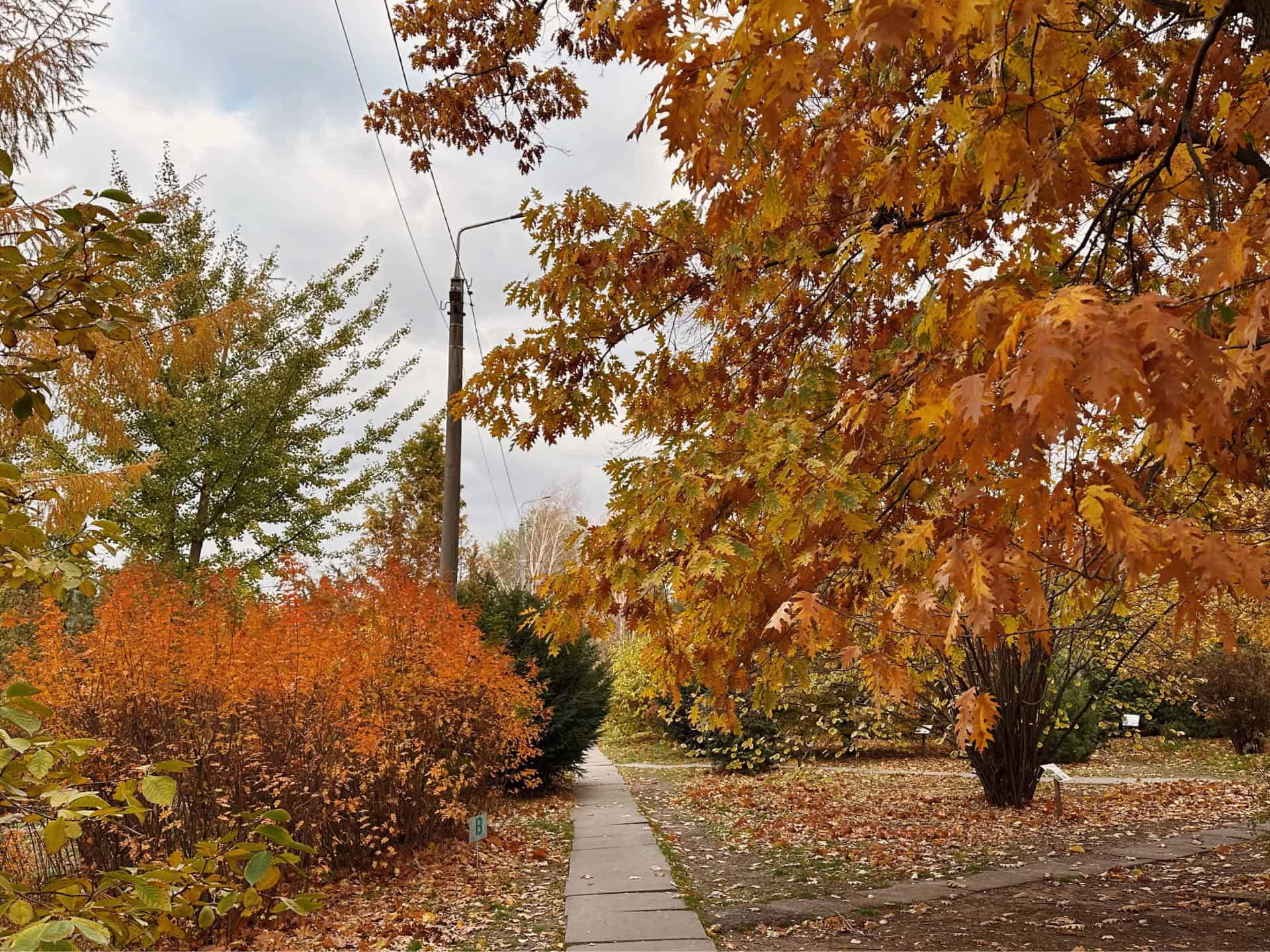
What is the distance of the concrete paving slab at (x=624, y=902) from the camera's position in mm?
5336

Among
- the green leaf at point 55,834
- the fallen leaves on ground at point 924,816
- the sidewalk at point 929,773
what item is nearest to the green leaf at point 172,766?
the green leaf at point 55,834

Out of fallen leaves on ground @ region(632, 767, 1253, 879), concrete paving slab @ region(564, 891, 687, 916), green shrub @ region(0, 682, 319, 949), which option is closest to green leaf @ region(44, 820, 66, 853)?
green shrub @ region(0, 682, 319, 949)

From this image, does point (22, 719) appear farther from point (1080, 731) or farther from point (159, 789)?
point (1080, 731)

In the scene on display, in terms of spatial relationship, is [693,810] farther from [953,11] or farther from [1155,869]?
[953,11]

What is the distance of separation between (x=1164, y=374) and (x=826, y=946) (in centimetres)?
395

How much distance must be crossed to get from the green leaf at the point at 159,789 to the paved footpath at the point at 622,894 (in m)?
3.91

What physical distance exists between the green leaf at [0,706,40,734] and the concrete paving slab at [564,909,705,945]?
13.7 ft

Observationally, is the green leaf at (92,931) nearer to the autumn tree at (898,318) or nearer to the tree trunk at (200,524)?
the autumn tree at (898,318)

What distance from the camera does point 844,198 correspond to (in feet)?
15.9

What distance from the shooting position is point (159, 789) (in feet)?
3.68

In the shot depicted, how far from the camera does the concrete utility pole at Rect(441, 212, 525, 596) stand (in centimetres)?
891

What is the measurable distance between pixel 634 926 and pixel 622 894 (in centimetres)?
76

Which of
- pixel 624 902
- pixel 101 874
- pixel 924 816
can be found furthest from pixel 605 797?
pixel 101 874

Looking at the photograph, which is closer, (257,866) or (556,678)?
(257,866)
